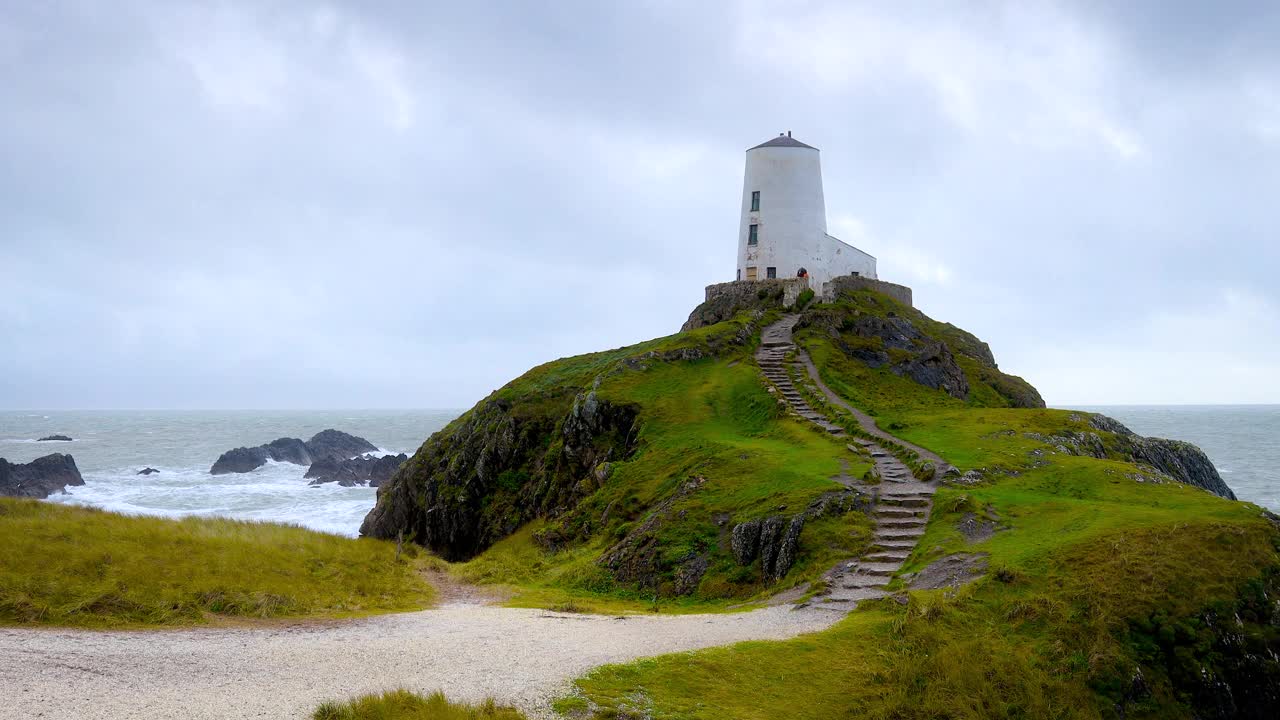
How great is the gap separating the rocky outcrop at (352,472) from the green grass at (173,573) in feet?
224

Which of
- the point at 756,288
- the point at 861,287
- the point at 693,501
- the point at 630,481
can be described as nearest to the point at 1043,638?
the point at 693,501

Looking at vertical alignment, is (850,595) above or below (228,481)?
above

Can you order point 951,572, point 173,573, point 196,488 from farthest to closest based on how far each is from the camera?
point 196,488, point 173,573, point 951,572

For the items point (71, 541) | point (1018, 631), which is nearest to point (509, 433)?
point (71, 541)

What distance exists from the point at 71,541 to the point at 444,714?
1272 centimetres

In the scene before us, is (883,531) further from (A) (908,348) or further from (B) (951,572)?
(A) (908,348)

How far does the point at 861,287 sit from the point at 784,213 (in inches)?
271

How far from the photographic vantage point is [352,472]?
94.1 m

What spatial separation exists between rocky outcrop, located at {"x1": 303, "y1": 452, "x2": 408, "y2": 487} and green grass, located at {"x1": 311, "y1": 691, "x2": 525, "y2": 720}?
80.6 m

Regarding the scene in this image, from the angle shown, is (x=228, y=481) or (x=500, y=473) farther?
(x=228, y=481)

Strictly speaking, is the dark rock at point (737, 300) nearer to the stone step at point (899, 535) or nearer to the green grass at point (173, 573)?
the stone step at point (899, 535)

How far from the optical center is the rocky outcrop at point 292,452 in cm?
10312

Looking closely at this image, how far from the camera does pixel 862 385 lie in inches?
1615

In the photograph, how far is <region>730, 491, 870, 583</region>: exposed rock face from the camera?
829 inches
